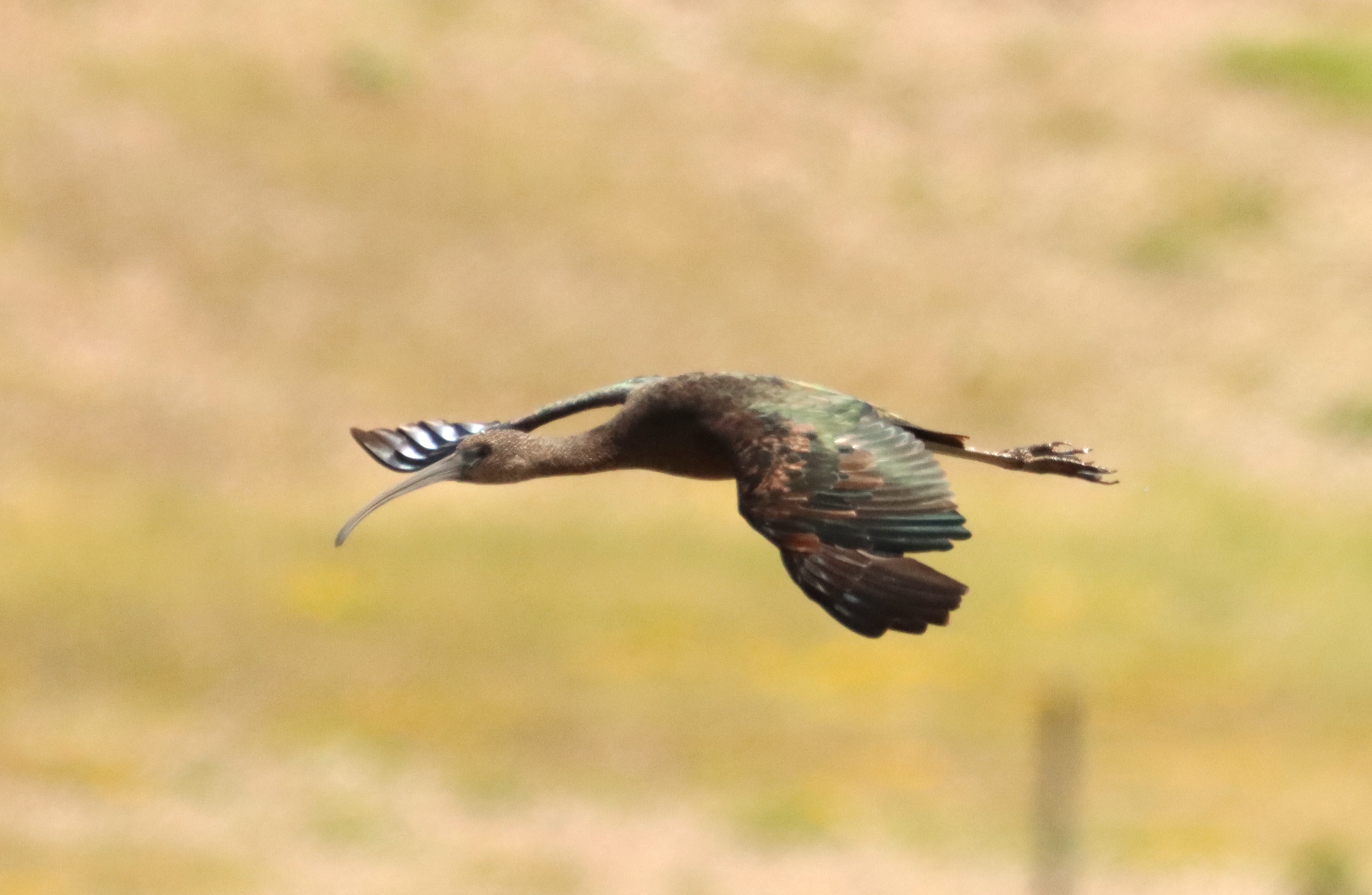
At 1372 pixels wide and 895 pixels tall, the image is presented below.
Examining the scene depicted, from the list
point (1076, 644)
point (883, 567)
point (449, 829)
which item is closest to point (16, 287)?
point (449, 829)

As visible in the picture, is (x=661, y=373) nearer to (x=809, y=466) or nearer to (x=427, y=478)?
(x=427, y=478)

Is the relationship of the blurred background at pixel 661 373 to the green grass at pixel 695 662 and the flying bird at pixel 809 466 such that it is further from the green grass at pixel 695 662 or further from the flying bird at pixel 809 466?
the flying bird at pixel 809 466

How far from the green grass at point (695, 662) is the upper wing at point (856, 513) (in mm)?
39488

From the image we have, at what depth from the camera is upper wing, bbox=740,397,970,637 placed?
10.5 meters

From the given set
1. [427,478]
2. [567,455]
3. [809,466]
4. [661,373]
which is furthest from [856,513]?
[661,373]

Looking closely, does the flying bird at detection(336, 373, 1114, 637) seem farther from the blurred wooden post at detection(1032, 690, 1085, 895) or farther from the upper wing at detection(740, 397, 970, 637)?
the blurred wooden post at detection(1032, 690, 1085, 895)

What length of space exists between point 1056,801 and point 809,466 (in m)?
39.0

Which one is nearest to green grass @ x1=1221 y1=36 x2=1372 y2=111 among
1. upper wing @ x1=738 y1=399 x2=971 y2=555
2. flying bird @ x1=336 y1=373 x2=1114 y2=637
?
flying bird @ x1=336 y1=373 x2=1114 y2=637

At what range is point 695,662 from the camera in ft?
182

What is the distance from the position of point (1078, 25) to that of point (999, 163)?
10.1 meters

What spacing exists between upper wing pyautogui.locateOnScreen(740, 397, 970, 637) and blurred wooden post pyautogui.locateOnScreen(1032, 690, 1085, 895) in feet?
119

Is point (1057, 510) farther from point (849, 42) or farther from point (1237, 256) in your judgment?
point (849, 42)

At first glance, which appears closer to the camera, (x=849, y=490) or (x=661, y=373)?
(x=849, y=490)

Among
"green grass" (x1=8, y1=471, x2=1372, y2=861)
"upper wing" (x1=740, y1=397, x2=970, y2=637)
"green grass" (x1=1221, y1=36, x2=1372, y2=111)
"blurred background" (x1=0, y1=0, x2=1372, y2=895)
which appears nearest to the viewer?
"upper wing" (x1=740, y1=397, x2=970, y2=637)
